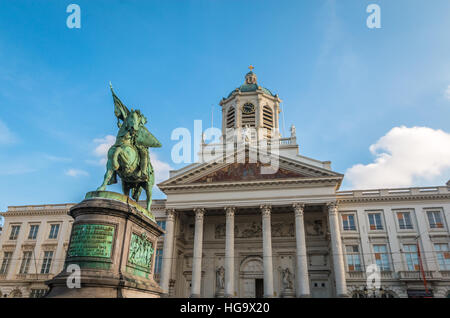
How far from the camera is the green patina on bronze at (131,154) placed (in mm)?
10359

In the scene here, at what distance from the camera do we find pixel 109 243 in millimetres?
8766

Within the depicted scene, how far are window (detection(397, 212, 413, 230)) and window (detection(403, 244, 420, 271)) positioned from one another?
1.86 metres

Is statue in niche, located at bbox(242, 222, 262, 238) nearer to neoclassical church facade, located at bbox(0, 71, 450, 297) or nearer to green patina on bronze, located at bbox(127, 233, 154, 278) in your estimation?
neoclassical church facade, located at bbox(0, 71, 450, 297)

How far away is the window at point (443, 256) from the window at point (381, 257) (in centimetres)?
460

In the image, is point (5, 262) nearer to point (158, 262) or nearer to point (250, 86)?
point (158, 262)

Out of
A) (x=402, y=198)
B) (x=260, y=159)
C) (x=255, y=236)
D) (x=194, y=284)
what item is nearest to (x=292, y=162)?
(x=260, y=159)

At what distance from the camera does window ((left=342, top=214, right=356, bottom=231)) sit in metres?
35.8

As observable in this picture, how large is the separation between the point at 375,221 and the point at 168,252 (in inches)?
850

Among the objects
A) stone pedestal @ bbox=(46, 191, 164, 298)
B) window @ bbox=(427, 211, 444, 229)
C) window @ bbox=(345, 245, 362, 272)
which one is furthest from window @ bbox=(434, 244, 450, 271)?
stone pedestal @ bbox=(46, 191, 164, 298)

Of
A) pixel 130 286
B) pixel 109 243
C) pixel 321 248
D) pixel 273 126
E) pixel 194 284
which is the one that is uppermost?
pixel 273 126

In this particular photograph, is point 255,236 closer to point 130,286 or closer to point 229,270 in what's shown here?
point 229,270

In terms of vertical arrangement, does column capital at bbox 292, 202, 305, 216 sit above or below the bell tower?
below

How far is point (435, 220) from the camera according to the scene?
34.5 meters

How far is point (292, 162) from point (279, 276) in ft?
40.3
